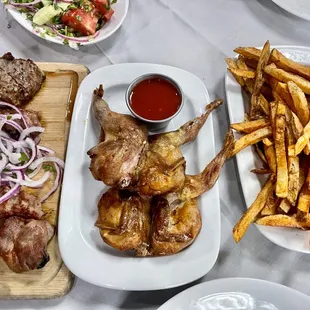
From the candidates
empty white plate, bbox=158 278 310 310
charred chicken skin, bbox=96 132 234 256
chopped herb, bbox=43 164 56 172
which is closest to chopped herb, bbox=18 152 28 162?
chopped herb, bbox=43 164 56 172

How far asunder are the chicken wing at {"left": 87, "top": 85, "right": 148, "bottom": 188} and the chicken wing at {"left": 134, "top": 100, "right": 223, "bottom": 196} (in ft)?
0.15

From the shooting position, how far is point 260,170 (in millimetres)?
2094

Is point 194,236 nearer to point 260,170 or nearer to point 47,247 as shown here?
point 260,170

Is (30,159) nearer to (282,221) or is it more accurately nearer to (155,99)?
(155,99)

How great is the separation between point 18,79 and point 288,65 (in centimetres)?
136

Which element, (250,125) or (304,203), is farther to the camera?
(250,125)

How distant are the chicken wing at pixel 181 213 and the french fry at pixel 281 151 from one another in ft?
0.69

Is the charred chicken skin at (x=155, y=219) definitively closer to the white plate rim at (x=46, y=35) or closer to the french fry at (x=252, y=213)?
the french fry at (x=252, y=213)

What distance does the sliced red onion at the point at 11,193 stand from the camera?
2.07 m

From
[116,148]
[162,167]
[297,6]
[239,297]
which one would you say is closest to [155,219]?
[162,167]

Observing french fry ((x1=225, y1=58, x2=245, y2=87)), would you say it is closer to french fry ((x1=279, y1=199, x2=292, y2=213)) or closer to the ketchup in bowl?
the ketchup in bowl

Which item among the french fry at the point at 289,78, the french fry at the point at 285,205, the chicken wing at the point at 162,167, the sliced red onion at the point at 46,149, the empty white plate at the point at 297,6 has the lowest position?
the sliced red onion at the point at 46,149

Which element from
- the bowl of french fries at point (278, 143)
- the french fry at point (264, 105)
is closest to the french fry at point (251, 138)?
the bowl of french fries at point (278, 143)

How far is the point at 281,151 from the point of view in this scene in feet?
6.51
